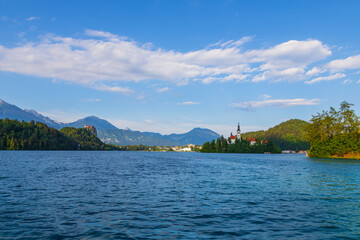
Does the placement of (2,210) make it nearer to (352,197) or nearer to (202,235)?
(202,235)

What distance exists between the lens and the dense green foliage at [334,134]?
477 ft

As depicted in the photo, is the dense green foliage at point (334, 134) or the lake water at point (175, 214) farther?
the dense green foliage at point (334, 134)

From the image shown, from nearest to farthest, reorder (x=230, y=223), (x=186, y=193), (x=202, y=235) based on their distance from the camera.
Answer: (x=202, y=235)
(x=230, y=223)
(x=186, y=193)

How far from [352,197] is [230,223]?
2097 cm

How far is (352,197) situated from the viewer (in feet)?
106

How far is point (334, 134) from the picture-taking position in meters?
157

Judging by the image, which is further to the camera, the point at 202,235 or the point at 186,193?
the point at 186,193

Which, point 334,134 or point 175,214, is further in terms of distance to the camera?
point 334,134

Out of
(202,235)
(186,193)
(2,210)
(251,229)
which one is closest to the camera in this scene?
(202,235)

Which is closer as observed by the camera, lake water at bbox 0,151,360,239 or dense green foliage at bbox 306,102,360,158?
lake water at bbox 0,151,360,239

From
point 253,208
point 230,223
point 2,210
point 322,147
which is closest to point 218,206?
point 253,208

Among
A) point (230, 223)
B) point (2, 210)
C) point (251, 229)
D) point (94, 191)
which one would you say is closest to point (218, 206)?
point (230, 223)

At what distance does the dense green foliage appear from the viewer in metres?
145

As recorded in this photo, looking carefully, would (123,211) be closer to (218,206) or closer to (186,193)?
(218,206)
